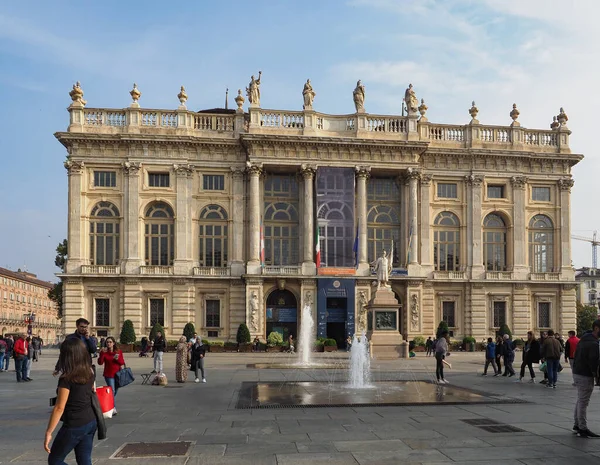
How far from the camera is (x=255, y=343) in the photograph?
47594mm

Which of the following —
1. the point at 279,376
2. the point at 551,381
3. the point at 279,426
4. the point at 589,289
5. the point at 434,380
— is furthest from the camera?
the point at 589,289

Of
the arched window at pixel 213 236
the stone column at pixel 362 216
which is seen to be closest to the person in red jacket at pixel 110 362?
the arched window at pixel 213 236

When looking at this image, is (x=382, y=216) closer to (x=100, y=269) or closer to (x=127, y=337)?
(x=127, y=337)

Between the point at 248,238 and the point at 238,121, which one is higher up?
the point at 238,121

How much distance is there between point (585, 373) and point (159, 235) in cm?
4170

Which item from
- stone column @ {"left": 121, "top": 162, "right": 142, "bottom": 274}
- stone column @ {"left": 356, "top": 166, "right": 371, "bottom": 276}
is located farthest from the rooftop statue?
stone column @ {"left": 121, "top": 162, "right": 142, "bottom": 274}

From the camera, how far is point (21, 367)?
80.7ft

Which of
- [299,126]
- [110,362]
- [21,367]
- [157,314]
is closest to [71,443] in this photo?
[110,362]

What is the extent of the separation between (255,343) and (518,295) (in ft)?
72.9

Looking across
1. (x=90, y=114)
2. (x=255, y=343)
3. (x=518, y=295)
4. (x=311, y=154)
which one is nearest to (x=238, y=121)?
(x=311, y=154)

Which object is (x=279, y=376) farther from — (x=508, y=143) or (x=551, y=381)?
(x=508, y=143)

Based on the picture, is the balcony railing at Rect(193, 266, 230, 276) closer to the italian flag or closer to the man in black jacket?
the italian flag

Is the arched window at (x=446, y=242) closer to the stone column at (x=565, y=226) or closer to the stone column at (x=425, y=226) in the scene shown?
the stone column at (x=425, y=226)

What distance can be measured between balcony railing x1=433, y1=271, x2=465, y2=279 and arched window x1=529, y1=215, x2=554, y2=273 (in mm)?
6665
